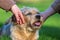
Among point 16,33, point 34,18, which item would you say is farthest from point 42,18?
point 16,33

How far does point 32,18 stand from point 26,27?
318 millimetres

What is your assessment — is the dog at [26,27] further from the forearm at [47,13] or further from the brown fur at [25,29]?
the forearm at [47,13]

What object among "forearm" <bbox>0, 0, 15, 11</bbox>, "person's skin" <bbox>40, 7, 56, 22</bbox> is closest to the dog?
"person's skin" <bbox>40, 7, 56, 22</bbox>

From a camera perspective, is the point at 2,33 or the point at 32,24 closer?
the point at 32,24

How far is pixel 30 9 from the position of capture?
9.27 metres

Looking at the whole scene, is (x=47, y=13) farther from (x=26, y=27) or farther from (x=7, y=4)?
(x=7, y=4)

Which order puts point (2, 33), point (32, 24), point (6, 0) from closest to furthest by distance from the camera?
point (6, 0)
point (32, 24)
point (2, 33)

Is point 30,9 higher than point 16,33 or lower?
higher

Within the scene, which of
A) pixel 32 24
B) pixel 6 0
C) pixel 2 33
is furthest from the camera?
pixel 2 33

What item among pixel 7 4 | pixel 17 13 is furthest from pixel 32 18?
pixel 7 4

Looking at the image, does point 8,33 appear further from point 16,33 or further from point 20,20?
point 20,20

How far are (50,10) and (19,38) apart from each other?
3.54 ft

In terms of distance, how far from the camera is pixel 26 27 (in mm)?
9180

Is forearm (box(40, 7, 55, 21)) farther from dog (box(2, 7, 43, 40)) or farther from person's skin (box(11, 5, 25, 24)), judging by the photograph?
person's skin (box(11, 5, 25, 24))
